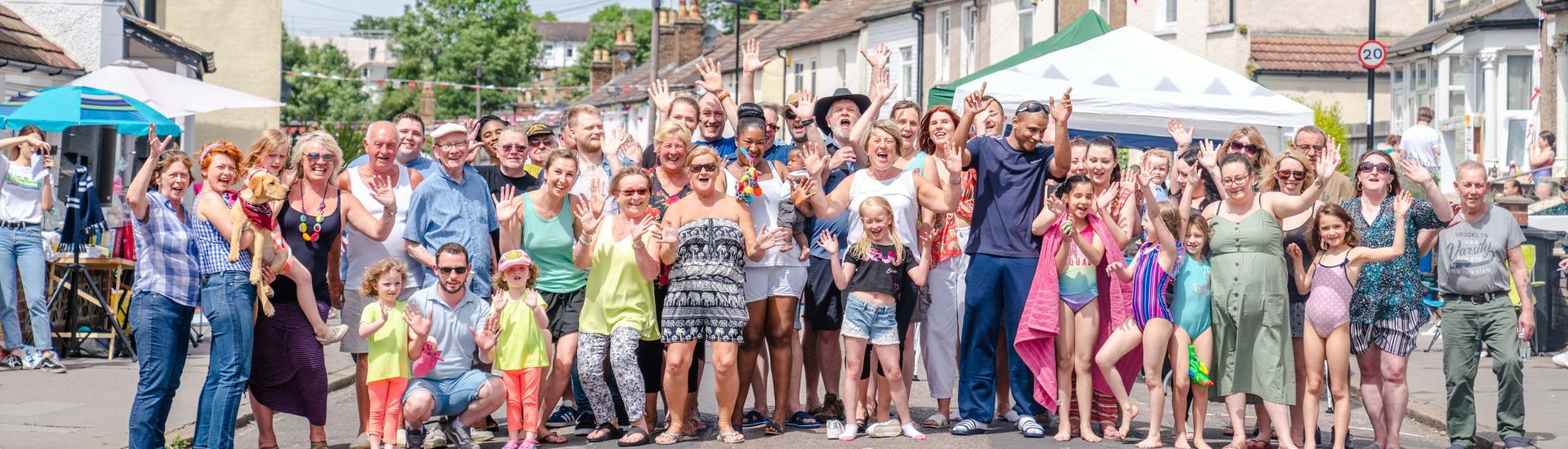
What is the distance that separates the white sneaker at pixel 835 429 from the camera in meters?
8.06

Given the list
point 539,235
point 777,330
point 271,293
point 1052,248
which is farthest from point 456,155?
point 1052,248

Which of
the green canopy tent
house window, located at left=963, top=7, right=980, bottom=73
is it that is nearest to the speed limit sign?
the green canopy tent

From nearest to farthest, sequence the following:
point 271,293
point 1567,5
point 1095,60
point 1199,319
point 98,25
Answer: point 271,293, point 1199,319, point 1095,60, point 98,25, point 1567,5

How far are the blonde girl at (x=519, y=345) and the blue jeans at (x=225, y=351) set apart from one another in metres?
1.22

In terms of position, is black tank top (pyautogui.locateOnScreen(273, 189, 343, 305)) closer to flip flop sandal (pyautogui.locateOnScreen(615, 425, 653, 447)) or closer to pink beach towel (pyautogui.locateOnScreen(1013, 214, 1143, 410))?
flip flop sandal (pyautogui.locateOnScreen(615, 425, 653, 447))

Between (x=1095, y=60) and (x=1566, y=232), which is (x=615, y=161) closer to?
(x=1095, y=60)

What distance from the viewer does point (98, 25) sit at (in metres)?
17.5

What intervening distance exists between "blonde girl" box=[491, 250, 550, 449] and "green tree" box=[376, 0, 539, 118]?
62.1 metres

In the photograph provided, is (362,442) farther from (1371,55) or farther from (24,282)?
(1371,55)

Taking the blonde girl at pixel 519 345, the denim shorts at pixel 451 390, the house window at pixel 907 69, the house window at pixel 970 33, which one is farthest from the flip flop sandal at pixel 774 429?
the house window at pixel 907 69

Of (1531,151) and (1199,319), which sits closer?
(1199,319)

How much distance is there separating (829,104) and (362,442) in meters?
3.43

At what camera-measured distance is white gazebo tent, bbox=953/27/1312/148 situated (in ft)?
41.2

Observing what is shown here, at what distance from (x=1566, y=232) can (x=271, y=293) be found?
36.2 feet
